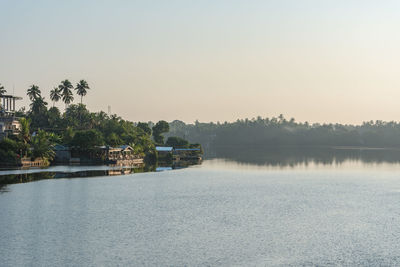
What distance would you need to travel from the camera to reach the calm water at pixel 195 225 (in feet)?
120

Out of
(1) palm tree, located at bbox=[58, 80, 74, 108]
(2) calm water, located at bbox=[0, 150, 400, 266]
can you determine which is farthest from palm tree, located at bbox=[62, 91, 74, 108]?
(2) calm water, located at bbox=[0, 150, 400, 266]

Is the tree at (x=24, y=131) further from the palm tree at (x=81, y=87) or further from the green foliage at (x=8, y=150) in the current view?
the palm tree at (x=81, y=87)

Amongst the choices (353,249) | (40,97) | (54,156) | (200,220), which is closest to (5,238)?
(200,220)

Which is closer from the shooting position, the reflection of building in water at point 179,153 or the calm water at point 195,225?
the calm water at point 195,225

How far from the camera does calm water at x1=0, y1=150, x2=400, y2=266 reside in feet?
120

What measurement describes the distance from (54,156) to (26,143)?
16.9 m

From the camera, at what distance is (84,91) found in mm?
182875

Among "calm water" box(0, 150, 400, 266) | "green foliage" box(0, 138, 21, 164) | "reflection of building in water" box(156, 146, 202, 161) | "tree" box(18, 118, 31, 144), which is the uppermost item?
→ "tree" box(18, 118, 31, 144)

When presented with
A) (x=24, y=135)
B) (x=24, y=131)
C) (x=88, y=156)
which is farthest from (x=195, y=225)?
(x=88, y=156)

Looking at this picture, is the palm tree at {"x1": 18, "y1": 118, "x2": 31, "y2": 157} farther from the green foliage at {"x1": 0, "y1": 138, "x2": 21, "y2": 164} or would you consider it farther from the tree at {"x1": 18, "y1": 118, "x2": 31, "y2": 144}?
the green foliage at {"x1": 0, "y1": 138, "x2": 21, "y2": 164}

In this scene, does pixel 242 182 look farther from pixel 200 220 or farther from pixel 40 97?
pixel 40 97

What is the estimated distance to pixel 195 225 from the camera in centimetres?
4797

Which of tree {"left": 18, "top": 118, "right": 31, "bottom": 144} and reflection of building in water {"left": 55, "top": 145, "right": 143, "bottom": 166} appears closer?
tree {"left": 18, "top": 118, "right": 31, "bottom": 144}

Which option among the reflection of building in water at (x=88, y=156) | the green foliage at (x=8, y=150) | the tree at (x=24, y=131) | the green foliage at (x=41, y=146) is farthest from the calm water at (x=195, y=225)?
→ the reflection of building in water at (x=88, y=156)
